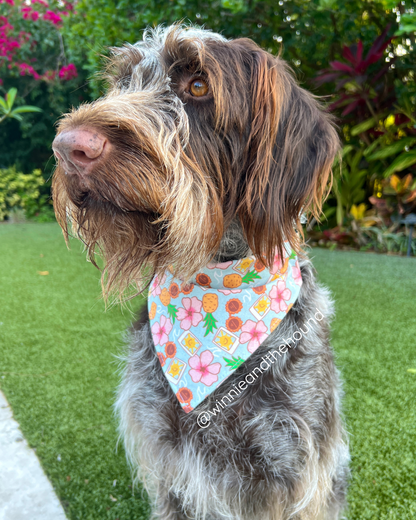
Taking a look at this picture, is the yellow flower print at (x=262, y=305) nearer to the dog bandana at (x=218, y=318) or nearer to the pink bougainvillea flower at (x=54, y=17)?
the dog bandana at (x=218, y=318)

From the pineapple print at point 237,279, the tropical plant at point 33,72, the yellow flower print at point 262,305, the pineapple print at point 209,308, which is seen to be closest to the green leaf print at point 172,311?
the pineapple print at point 209,308

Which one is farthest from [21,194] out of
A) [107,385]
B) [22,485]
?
[22,485]

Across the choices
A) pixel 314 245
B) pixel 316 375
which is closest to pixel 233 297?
pixel 316 375

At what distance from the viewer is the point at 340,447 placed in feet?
5.90

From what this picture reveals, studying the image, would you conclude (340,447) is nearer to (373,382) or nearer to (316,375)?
(316,375)

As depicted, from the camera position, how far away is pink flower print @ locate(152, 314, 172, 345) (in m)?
1.71

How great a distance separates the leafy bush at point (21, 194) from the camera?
1281 cm

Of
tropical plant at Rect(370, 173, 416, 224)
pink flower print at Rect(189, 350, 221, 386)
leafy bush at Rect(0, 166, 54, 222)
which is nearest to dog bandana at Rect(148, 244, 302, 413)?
pink flower print at Rect(189, 350, 221, 386)

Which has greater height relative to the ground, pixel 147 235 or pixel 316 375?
pixel 147 235

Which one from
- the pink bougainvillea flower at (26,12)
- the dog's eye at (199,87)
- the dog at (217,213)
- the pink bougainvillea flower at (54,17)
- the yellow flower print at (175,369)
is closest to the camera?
the dog at (217,213)

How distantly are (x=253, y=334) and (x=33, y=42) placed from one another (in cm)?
1336

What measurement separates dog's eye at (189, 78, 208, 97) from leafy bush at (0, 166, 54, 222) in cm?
1266

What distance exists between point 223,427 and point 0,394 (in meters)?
1.82

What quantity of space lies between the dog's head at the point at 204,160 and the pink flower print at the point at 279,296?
223mm
